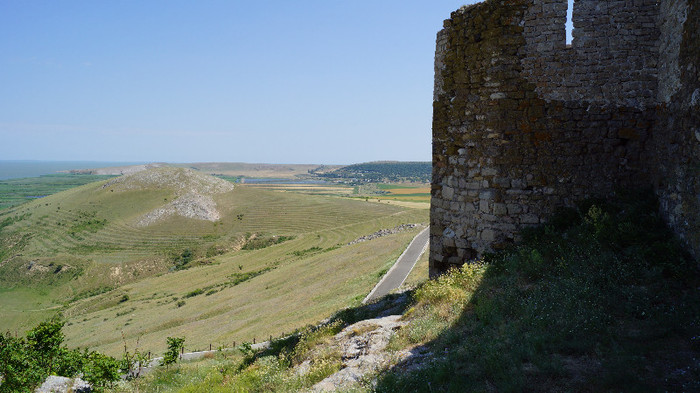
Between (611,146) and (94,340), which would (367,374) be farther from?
(94,340)

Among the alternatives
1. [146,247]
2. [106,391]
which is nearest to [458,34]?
[106,391]

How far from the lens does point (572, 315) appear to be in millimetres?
4504

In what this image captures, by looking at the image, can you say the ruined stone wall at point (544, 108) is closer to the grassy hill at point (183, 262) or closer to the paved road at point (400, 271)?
the paved road at point (400, 271)

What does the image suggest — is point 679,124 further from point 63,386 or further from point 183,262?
point 183,262

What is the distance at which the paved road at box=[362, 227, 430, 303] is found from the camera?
58.0 ft

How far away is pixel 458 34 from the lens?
7.80 meters

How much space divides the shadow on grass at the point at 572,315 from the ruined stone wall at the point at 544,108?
22.7 inches

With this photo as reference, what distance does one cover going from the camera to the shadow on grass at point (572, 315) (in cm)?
361

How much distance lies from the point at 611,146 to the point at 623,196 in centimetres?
88

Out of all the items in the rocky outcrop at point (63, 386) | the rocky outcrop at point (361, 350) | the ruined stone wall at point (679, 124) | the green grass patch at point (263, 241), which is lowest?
the green grass patch at point (263, 241)

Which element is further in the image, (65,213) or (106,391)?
(65,213)

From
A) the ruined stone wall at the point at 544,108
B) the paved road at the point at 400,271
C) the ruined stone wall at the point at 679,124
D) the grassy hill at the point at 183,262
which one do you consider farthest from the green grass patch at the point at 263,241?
the ruined stone wall at the point at 679,124

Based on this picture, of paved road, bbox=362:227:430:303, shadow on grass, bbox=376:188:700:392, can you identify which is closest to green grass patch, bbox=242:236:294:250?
paved road, bbox=362:227:430:303

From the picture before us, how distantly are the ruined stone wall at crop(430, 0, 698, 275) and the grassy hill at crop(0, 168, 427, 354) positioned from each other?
10.0 meters
